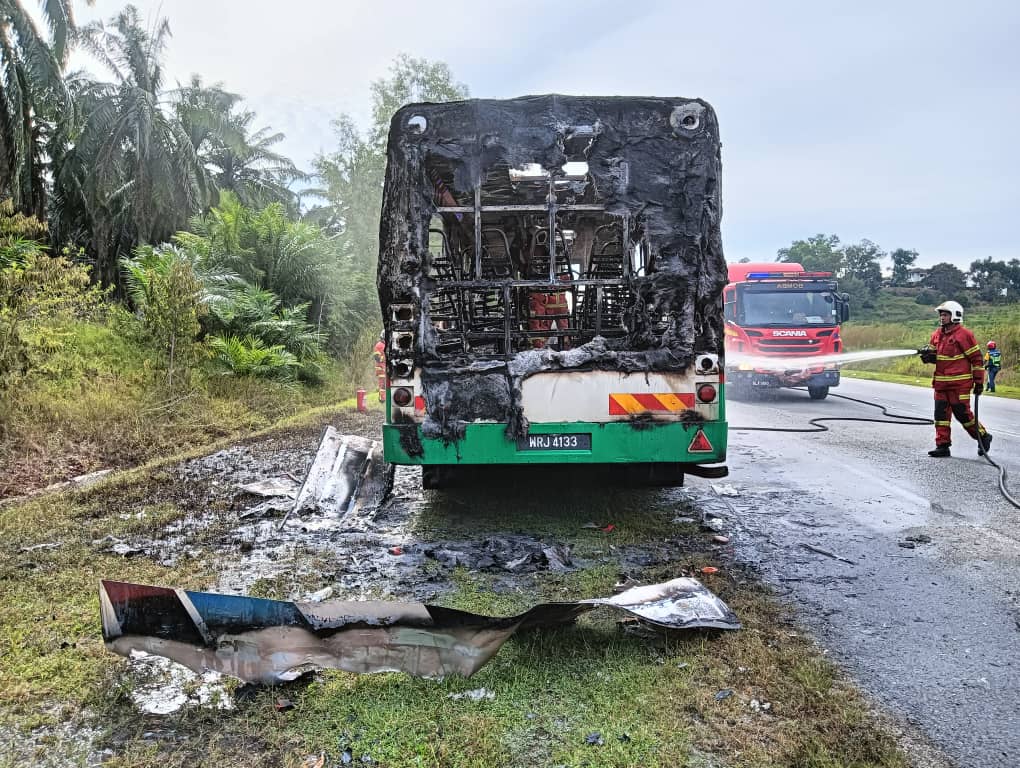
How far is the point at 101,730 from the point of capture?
2479 millimetres

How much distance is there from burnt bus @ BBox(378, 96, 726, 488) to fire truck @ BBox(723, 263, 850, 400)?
11.4 m

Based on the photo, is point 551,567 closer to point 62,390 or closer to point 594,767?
point 594,767

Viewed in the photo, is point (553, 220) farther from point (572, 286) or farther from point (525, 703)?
point (525, 703)

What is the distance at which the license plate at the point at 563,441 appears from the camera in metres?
4.88

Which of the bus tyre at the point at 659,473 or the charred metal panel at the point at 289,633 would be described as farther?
the bus tyre at the point at 659,473

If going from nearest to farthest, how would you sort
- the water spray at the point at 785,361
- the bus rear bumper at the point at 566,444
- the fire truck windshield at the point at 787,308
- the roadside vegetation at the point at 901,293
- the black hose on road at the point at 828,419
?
1. the bus rear bumper at the point at 566,444
2. the black hose on road at the point at 828,419
3. the water spray at the point at 785,361
4. the fire truck windshield at the point at 787,308
5. the roadside vegetation at the point at 901,293

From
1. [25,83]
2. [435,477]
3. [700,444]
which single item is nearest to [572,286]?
[700,444]

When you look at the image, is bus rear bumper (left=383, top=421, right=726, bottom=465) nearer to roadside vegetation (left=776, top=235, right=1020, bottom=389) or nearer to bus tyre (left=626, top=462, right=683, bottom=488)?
bus tyre (left=626, top=462, right=683, bottom=488)

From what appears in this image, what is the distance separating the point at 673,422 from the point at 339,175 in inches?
1355

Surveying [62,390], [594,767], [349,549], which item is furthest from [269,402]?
[594,767]

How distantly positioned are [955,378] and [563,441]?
5.62 metres

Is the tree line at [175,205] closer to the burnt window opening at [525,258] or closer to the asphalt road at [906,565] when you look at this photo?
the burnt window opening at [525,258]

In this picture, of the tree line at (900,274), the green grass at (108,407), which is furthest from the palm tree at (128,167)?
the tree line at (900,274)

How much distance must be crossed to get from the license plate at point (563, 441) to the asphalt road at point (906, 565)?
123 cm
